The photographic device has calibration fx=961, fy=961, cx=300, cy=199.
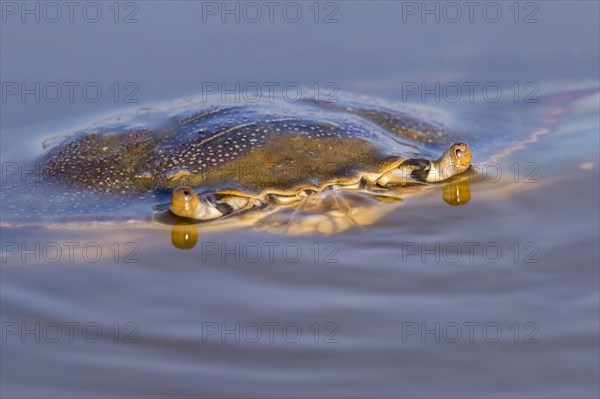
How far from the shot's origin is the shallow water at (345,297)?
5.05m

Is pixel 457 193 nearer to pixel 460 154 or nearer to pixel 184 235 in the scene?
pixel 460 154

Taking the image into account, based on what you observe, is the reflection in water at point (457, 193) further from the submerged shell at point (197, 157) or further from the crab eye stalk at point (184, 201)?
the crab eye stalk at point (184, 201)

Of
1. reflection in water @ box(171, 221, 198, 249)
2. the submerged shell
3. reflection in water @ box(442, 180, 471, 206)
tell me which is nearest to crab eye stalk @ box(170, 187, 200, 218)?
reflection in water @ box(171, 221, 198, 249)

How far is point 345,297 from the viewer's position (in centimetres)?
579

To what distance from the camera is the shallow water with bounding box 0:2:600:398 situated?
5.05 metres

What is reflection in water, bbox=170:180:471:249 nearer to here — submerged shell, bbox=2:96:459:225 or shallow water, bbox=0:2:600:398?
shallow water, bbox=0:2:600:398

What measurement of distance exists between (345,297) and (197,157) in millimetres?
1849

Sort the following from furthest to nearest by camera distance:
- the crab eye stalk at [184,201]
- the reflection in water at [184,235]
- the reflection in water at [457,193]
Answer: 1. the reflection in water at [457,193]
2. the reflection in water at [184,235]
3. the crab eye stalk at [184,201]

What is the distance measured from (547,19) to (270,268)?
572 cm

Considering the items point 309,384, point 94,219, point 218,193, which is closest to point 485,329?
point 309,384

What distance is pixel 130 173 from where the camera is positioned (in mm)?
7090

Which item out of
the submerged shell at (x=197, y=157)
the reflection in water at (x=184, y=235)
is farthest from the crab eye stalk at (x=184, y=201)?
the submerged shell at (x=197, y=157)

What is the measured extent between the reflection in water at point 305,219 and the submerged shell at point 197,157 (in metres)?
0.21

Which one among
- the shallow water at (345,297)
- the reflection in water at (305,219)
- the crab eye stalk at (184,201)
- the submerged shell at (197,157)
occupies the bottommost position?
the shallow water at (345,297)
